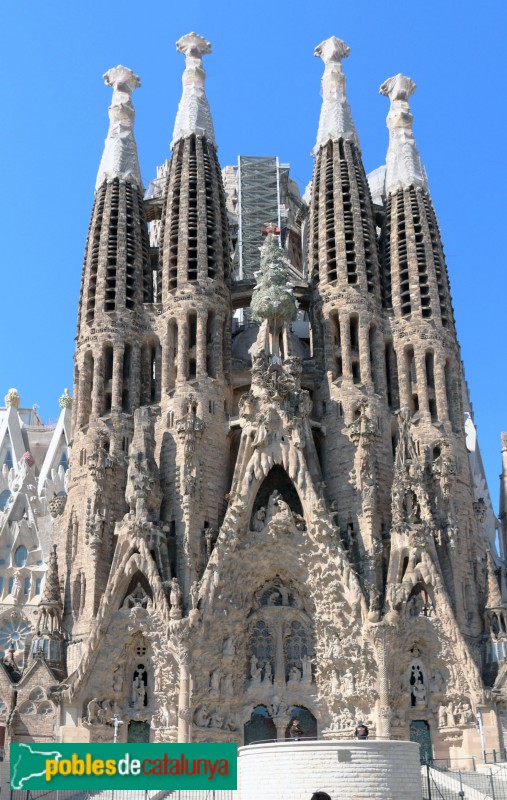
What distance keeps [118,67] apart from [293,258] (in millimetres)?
16984

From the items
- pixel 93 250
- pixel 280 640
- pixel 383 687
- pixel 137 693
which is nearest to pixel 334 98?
pixel 93 250

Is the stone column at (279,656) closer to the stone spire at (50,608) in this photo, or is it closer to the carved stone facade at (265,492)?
the carved stone facade at (265,492)

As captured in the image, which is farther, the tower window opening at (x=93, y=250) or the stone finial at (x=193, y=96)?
the stone finial at (x=193, y=96)

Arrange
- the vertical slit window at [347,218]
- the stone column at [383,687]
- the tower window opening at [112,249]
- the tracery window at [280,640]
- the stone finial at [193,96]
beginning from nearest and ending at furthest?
the stone column at [383,687] < the tracery window at [280,640] < the tower window opening at [112,249] < the vertical slit window at [347,218] < the stone finial at [193,96]

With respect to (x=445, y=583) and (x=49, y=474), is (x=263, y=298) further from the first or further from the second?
(x=49, y=474)

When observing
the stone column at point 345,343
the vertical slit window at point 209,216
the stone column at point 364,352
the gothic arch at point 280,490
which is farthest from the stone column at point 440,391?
the vertical slit window at point 209,216

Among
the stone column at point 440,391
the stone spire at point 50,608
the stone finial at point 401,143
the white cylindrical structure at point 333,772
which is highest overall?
the stone finial at point 401,143

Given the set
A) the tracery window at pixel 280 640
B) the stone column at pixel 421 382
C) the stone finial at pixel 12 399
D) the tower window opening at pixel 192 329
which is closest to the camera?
the tracery window at pixel 280 640

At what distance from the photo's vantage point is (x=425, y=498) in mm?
34594

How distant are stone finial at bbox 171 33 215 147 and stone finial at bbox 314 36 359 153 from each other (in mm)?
5157

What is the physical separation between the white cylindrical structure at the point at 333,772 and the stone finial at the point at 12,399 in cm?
4020

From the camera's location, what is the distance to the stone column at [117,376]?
123 feet

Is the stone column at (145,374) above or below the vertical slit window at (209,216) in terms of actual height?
below

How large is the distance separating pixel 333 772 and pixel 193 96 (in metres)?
32.9
